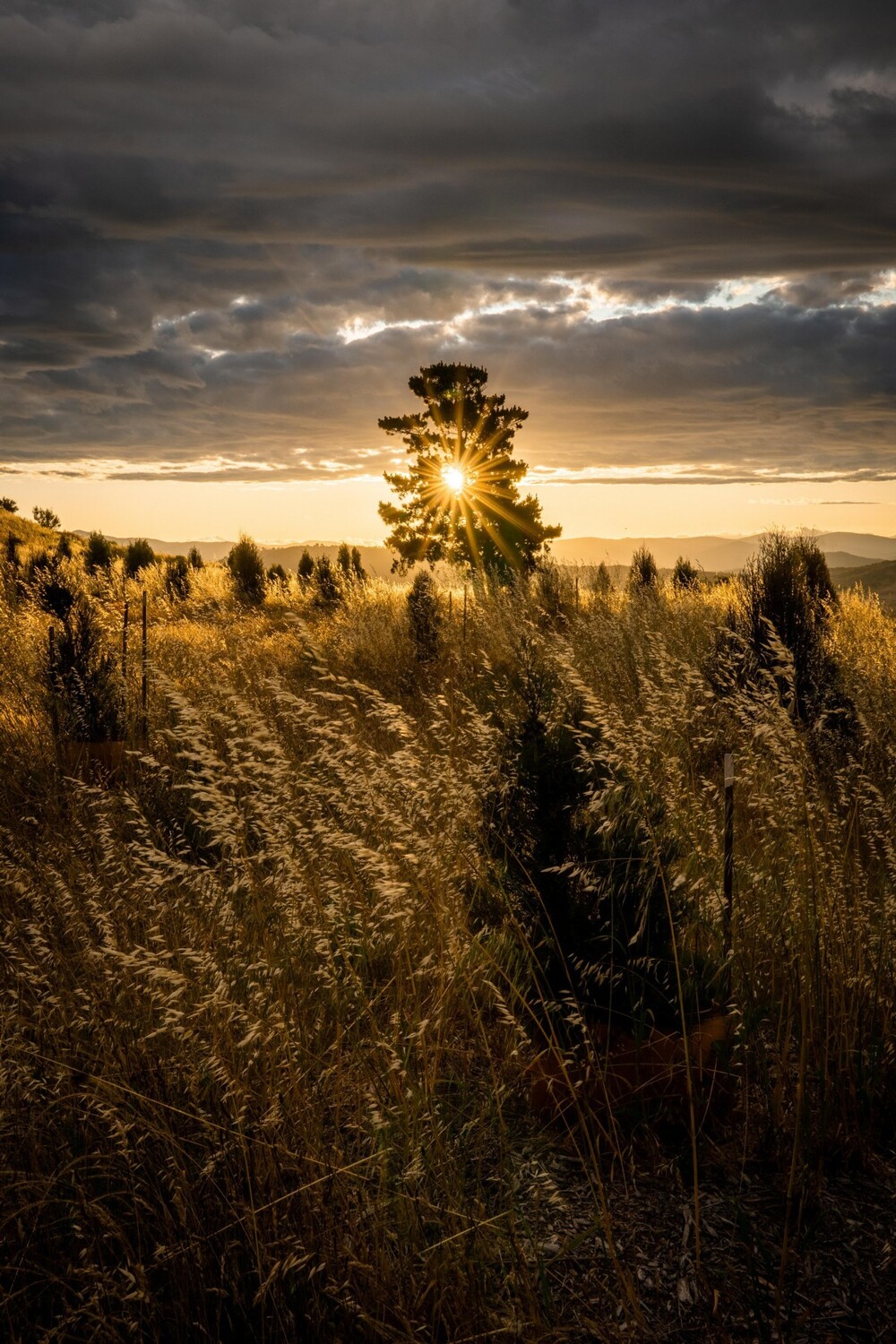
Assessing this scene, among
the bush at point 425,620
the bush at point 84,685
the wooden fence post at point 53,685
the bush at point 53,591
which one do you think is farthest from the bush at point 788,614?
the bush at point 53,591

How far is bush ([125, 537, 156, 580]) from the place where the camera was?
76.8ft

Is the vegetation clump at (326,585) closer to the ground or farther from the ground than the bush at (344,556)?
closer to the ground

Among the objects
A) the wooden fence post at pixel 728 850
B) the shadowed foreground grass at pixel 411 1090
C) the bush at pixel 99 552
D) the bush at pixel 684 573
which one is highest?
the bush at pixel 99 552

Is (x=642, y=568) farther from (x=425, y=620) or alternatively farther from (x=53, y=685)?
(x=53, y=685)

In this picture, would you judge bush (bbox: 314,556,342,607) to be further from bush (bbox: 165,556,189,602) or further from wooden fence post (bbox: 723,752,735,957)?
wooden fence post (bbox: 723,752,735,957)

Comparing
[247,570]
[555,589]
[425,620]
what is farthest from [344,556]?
[425,620]

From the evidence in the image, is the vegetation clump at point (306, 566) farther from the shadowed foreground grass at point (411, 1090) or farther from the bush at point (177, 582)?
the shadowed foreground grass at point (411, 1090)

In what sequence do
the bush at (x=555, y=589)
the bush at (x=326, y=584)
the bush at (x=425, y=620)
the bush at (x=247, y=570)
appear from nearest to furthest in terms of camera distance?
the bush at (x=425, y=620) < the bush at (x=555, y=589) < the bush at (x=326, y=584) < the bush at (x=247, y=570)

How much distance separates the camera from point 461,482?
2625cm

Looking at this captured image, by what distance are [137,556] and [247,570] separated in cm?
428

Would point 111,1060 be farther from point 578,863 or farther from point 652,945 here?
point 652,945

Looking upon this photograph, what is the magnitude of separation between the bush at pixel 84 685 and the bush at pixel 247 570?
14.9m

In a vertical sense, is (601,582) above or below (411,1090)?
above

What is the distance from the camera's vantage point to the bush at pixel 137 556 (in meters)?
→ 23.4
